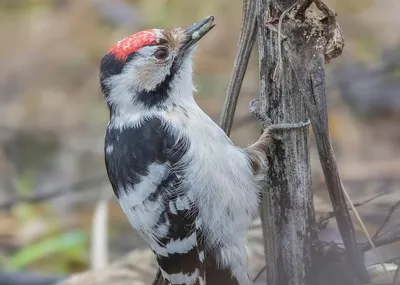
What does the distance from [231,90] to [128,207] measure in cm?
47

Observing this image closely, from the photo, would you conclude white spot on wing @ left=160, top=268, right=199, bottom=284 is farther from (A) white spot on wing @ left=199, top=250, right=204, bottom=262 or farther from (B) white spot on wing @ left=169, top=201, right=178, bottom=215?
(B) white spot on wing @ left=169, top=201, right=178, bottom=215

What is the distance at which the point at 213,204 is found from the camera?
6.61ft

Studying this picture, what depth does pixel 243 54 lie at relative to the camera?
1751mm

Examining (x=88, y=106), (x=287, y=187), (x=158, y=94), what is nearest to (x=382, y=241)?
(x=287, y=187)

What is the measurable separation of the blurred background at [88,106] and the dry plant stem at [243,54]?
112 cm

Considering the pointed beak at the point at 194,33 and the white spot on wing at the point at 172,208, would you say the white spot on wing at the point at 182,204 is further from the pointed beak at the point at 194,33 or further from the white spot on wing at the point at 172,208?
the pointed beak at the point at 194,33

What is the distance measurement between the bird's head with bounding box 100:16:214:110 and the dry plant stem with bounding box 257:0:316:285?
1.37ft

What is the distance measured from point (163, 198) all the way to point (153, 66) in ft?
1.23

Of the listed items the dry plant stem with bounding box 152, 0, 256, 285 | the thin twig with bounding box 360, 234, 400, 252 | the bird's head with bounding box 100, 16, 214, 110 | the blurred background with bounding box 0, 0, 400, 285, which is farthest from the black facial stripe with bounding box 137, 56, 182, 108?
the blurred background with bounding box 0, 0, 400, 285

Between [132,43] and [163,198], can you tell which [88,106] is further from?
[163,198]

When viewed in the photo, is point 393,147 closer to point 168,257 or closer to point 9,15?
point 168,257

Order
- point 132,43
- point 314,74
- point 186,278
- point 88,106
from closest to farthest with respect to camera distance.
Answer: point 314,74 → point 186,278 → point 132,43 → point 88,106

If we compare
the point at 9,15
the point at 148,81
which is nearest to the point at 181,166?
the point at 148,81

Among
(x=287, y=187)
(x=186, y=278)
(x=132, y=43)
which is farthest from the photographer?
(x=132, y=43)
